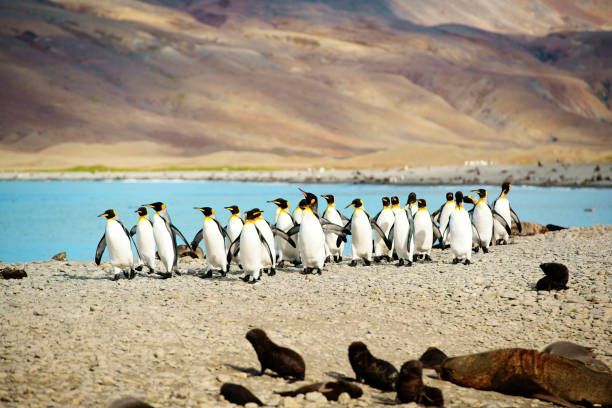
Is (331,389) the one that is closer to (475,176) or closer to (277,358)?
(277,358)

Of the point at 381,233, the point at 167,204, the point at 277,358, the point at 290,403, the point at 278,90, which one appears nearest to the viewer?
the point at 290,403

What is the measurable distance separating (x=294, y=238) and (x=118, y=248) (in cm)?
273

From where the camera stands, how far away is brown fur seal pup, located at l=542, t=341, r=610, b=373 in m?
5.52

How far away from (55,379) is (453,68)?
14483cm

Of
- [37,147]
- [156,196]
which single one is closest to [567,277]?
[156,196]

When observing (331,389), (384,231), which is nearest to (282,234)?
(384,231)

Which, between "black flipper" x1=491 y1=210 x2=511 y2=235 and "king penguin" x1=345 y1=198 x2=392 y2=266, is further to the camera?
"black flipper" x1=491 y1=210 x2=511 y2=235

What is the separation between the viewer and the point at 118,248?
9383mm

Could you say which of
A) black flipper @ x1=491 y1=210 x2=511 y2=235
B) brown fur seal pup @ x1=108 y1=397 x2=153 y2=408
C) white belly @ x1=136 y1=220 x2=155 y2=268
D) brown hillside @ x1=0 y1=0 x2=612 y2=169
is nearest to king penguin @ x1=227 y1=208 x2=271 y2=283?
white belly @ x1=136 y1=220 x2=155 y2=268

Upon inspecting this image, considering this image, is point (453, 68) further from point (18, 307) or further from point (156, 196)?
point (18, 307)

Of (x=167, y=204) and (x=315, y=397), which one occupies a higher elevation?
(x=167, y=204)

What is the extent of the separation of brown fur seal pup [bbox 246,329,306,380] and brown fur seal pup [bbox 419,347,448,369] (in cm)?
103

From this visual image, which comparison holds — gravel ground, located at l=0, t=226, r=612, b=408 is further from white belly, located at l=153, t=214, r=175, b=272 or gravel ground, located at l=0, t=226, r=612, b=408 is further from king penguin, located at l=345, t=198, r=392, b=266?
king penguin, located at l=345, t=198, r=392, b=266

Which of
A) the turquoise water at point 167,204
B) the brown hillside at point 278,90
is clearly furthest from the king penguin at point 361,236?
the brown hillside at point 278,90
